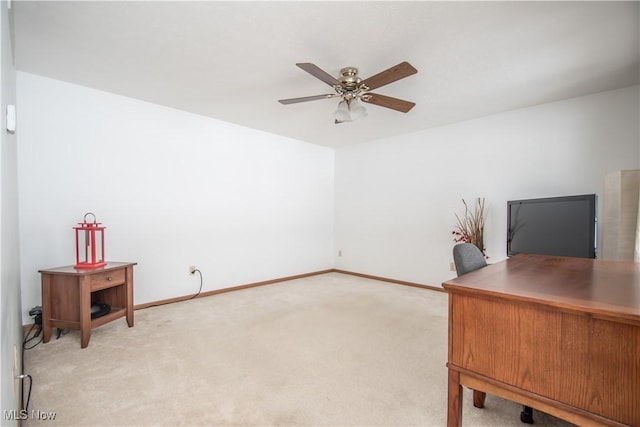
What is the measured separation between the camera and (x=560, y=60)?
231cm

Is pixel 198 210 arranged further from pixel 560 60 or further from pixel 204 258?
pixel 560 60

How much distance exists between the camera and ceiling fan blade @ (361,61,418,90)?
191 cm

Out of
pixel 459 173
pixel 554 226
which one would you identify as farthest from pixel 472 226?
pixel 554 226

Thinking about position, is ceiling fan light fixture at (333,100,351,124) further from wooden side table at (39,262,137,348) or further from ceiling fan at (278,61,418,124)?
wooden side table at (39,262,137,348)

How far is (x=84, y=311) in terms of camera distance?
2.25 meters

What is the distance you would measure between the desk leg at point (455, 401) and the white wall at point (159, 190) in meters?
3.22

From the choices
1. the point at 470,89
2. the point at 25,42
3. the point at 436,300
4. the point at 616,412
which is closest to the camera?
the point at 616,412

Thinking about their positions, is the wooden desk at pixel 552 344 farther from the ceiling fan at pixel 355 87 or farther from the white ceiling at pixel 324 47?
the white ceiling at pixel 324 47

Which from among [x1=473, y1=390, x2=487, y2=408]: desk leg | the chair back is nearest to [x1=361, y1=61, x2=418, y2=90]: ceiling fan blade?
the chair back

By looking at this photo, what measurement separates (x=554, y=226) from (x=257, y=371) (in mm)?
2988

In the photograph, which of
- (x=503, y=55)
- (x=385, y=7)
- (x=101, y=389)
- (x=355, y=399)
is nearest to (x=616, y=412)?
(x=355, y=399)

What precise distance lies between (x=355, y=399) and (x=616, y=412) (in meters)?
1.13

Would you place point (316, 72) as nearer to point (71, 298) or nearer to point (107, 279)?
point (107, 279)

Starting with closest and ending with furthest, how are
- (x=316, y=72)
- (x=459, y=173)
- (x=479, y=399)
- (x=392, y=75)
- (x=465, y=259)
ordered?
(x=479, y=399)
(x=465, y=259)
(x=316, y=72)
(x=392, y=75)
(x=459, y=173)
